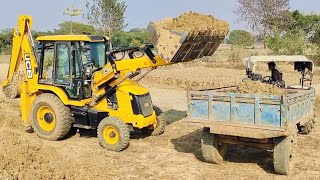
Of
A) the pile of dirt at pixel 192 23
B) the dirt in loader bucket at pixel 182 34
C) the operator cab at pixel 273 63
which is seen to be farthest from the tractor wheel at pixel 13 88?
the operator cab at pixel 273 63

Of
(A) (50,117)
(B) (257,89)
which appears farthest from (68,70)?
(B) (257,89)

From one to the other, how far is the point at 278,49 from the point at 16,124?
21.8 meters

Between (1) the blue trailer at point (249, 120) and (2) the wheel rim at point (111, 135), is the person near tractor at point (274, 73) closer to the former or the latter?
(1) the blue trailer at point (249, 120)

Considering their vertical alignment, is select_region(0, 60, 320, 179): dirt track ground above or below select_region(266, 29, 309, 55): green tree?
below

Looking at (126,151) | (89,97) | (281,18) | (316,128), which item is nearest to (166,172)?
(126,151)

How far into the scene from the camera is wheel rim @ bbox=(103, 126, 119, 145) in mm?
8555

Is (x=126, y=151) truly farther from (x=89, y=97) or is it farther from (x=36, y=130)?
(x=36, y=130)

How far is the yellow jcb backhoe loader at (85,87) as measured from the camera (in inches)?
341

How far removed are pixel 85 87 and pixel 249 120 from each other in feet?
12.9

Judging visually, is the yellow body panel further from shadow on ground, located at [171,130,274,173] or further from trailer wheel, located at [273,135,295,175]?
trailer wheel, located at [273,135,295,175]

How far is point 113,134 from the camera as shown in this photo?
8.60 meters

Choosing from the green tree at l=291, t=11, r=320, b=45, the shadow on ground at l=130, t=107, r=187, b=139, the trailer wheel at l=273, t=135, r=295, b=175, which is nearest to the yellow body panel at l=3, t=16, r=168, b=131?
the shadow on ground at l=130, t=107, r=187, b=139

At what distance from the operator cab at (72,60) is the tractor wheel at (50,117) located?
0.34 metres

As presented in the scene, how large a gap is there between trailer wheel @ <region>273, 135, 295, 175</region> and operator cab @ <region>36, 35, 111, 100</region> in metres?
4.37
